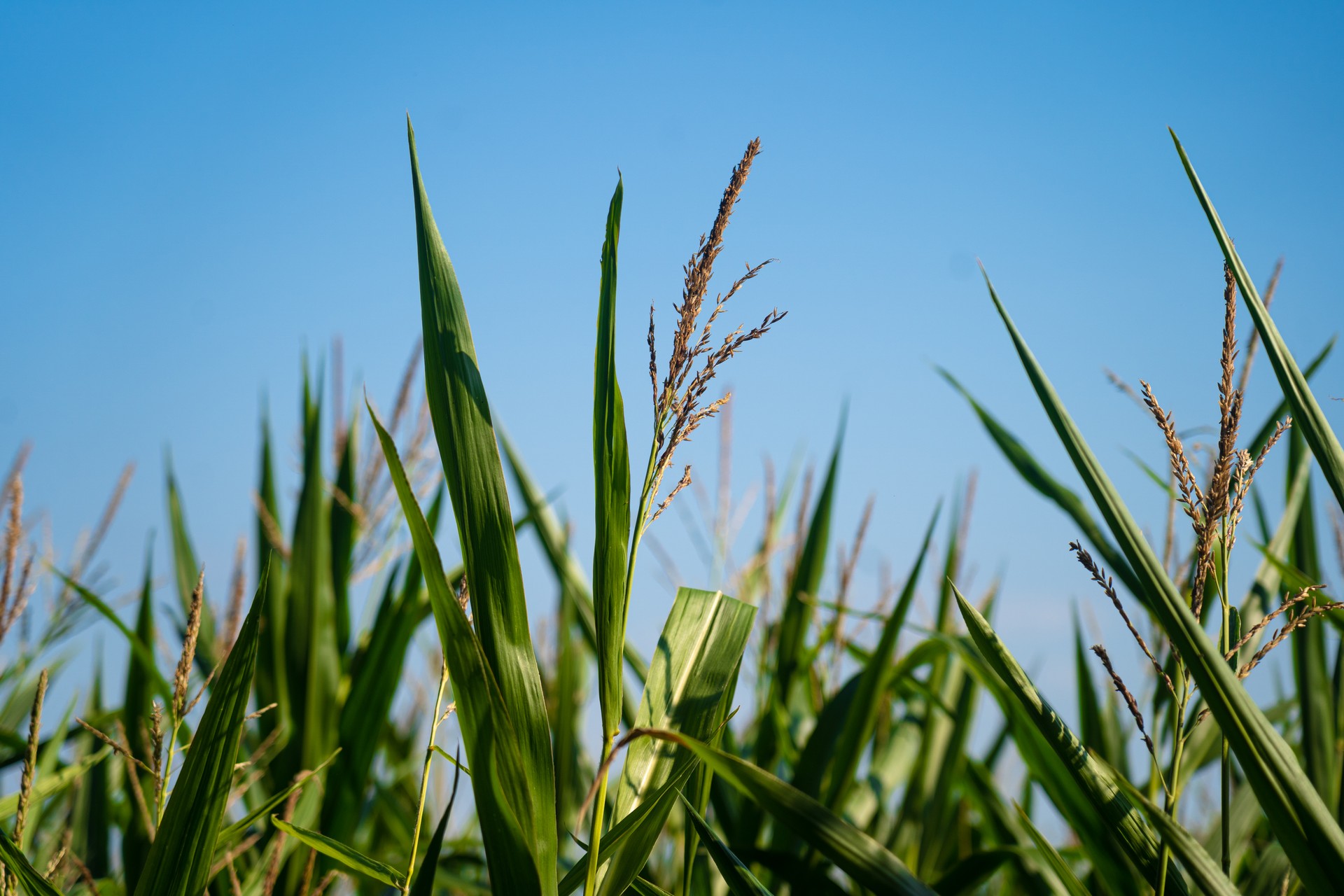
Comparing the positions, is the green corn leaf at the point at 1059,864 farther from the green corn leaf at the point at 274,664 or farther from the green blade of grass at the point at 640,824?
the green corn leaf at the point at 274,664

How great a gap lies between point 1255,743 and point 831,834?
0.76 feet

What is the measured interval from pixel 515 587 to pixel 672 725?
0.17m

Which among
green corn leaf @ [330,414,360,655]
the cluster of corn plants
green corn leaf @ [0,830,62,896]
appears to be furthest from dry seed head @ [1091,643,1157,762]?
green corn leaf @ [330,414,360,655]

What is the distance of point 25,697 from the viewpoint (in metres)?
1.43

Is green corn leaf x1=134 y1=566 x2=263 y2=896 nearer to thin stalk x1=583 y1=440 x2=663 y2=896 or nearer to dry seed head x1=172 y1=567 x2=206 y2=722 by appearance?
dry seed head x1=172 y1=567 x2=206 y2=722

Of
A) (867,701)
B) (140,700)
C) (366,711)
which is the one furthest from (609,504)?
(140,700)

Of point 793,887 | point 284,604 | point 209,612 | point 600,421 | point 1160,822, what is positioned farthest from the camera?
point 209,612

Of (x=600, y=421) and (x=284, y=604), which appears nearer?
(x=600, y=421)

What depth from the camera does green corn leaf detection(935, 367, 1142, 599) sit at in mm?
802

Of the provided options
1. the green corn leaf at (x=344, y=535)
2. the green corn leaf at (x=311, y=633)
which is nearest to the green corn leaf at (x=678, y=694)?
the green corn leaf at (x=311, y=633)

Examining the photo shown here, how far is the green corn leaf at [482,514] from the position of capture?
496 millimetres

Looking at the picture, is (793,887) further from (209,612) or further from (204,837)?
(209,612)

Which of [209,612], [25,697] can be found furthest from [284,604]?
[25,697]

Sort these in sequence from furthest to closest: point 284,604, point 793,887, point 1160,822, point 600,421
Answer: point 284,604, point 793,887, point 600,421, point 1160,822
